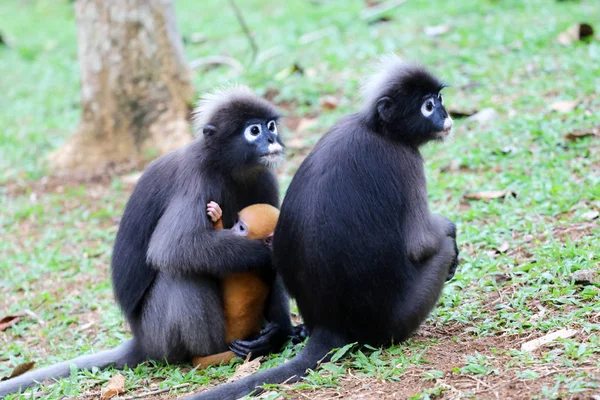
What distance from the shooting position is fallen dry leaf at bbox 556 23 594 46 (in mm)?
7969

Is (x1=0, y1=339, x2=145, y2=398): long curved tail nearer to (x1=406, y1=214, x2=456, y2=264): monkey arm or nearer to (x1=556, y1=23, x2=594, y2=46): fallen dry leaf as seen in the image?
(x1=406, y1=214, x2=456, y2=264): monkey arm

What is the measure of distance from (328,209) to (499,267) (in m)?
1.35

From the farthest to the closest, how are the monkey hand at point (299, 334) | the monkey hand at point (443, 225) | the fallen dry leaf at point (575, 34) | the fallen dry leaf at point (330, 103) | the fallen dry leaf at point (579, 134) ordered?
the fallen dry leaf at point (575, 34) < the fallen dry leaf at point (330, 103) < the fallen dry leaf at point (579, 134) < the monkey hand at point (299, 334) < the monkey hand at point (443, 225)

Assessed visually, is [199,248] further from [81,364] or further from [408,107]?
[408,107]

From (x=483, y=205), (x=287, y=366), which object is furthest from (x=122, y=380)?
(x=483, y=205)

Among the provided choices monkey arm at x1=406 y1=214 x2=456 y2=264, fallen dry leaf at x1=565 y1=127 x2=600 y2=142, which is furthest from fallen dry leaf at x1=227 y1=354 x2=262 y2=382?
fallen dry leaf at x1=565 y1=127 x2=600 y2=142

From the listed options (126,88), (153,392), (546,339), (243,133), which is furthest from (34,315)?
(546,339)

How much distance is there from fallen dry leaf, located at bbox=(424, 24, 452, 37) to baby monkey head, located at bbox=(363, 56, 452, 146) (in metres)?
5.41

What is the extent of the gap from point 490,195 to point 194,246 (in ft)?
7.92

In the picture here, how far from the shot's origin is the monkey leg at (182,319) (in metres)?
3.92

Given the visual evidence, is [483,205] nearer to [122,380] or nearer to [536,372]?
[536,372]

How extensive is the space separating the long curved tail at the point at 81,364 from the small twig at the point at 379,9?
296 inches

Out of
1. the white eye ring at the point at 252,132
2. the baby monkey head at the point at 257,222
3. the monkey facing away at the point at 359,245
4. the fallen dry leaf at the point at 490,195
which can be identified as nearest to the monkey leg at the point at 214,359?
the monkey facing away at the point at 359,245

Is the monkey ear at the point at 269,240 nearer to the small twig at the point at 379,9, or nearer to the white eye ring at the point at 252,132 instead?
the white eye ring at the point at 252,132
